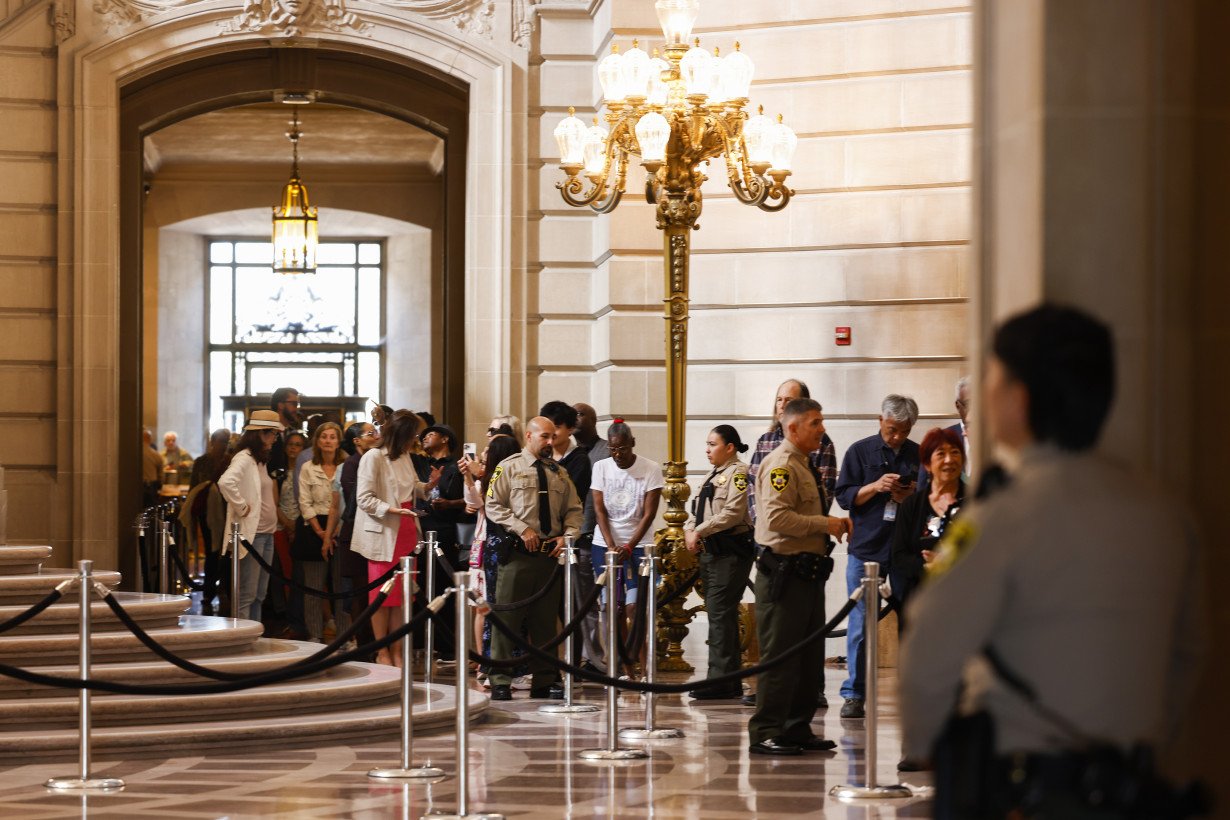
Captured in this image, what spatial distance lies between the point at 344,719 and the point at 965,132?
687cm

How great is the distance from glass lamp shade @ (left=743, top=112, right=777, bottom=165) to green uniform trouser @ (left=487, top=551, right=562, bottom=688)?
3023mm

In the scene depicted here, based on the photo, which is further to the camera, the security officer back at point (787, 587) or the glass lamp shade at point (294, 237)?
the glass lamp shade at point (294, 237)

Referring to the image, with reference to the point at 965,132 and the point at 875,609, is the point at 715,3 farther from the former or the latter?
the point at 875,609

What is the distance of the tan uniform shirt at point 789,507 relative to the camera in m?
8.33

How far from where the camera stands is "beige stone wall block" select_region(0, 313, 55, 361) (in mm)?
15148

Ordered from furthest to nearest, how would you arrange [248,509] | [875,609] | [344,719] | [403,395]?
[403,395]
[248,509]
[344,719]
[875,609]

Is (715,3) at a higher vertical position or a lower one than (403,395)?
higher

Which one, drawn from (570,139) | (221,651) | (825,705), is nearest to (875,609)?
(825,705)

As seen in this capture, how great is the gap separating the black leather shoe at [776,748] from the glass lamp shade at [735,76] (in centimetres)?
467

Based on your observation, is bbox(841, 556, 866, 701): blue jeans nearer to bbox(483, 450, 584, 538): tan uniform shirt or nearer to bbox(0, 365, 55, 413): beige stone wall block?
bbox(483, 450, 584, 538): tan uniform shirt

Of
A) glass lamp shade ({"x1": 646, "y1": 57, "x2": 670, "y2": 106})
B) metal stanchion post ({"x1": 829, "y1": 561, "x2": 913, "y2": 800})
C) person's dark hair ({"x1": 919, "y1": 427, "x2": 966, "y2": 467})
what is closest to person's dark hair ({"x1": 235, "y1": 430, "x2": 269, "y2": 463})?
glass lamp shade ({"x1": 646, "y1": 57, "x2": 670, "y2": 106})

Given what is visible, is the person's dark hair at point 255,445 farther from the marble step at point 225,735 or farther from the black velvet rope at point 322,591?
the marble step at point 225,735

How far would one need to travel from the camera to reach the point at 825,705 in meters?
10.2

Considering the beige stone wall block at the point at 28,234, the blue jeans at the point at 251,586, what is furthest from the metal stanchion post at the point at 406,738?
the beige stone wall block at the point at 28,234
